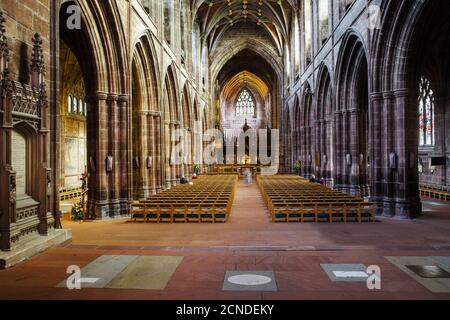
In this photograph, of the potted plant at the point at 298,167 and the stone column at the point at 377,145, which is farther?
the potted plant at the point at 298,167

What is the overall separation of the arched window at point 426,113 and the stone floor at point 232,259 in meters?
17.0

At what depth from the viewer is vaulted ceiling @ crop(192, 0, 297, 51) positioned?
39.8 meters

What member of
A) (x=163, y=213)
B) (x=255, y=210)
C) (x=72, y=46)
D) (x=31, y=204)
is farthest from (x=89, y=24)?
(x=255, y=210)

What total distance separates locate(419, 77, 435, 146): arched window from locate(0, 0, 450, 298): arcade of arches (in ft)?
0.51

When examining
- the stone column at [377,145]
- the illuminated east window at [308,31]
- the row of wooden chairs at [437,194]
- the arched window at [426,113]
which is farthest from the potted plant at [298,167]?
the stone column at [377,145]

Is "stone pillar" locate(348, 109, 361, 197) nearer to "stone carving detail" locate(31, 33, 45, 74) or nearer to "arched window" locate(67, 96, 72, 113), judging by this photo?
"stone carving detail" locate(31, 33, 45, 74)

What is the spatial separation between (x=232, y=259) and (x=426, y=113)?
25.7 m

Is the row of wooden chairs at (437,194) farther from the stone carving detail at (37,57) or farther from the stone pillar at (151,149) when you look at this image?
the stone carving detail at (37,57)

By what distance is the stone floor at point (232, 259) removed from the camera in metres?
6.03

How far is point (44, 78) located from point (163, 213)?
254 inches

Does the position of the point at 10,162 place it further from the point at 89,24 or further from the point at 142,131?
the point at 142,131

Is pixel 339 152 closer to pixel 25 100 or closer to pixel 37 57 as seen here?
pixel 37 57

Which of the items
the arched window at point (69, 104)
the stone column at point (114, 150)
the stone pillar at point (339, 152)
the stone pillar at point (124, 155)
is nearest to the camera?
the stone column at point (114, 150)

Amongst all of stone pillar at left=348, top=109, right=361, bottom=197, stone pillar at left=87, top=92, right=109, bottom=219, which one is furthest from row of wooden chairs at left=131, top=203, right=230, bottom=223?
stone pillar at left=348, top=109, right=361, bottom=197
